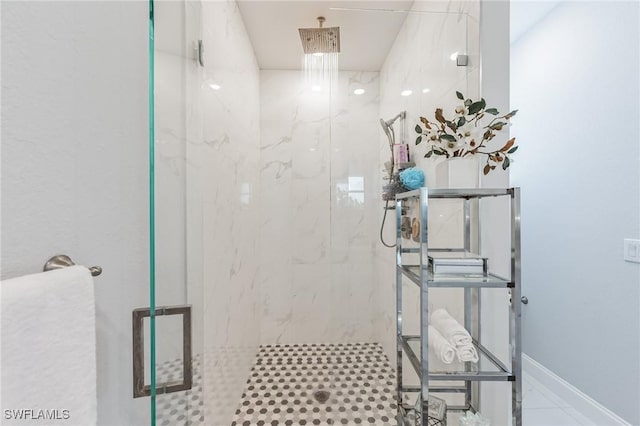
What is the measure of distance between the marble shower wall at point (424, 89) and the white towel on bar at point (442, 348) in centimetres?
27

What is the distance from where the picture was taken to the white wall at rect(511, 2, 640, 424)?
158cm

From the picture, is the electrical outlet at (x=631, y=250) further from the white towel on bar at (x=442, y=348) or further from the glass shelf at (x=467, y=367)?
the white towel on bar at (x=442, y=348)

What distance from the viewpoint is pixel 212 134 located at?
1.42 m

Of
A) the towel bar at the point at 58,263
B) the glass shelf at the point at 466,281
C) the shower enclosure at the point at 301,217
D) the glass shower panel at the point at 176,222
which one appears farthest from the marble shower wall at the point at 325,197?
the towel bar at the point at 58,263

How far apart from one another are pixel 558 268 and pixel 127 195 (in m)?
2.43

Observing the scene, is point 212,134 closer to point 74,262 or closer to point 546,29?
point 74,262

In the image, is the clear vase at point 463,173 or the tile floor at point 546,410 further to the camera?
the tile floor at point 546,410

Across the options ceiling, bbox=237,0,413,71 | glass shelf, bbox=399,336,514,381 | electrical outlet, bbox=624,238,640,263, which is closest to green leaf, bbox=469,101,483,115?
ceiling, bbox=237,0,413,71

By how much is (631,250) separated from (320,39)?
2.03 meters

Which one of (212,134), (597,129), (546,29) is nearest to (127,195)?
(212,134)

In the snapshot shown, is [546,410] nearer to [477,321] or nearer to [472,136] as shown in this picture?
[477,321]

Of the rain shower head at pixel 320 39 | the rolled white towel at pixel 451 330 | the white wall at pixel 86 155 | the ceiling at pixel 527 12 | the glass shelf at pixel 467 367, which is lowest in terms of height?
the glass shelf at pixel 467 367

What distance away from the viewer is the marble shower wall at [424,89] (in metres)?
1.38

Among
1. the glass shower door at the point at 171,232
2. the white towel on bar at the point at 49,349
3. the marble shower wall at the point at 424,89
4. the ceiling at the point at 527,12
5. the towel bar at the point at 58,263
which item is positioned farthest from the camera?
the ceiling at the point at 527,12
